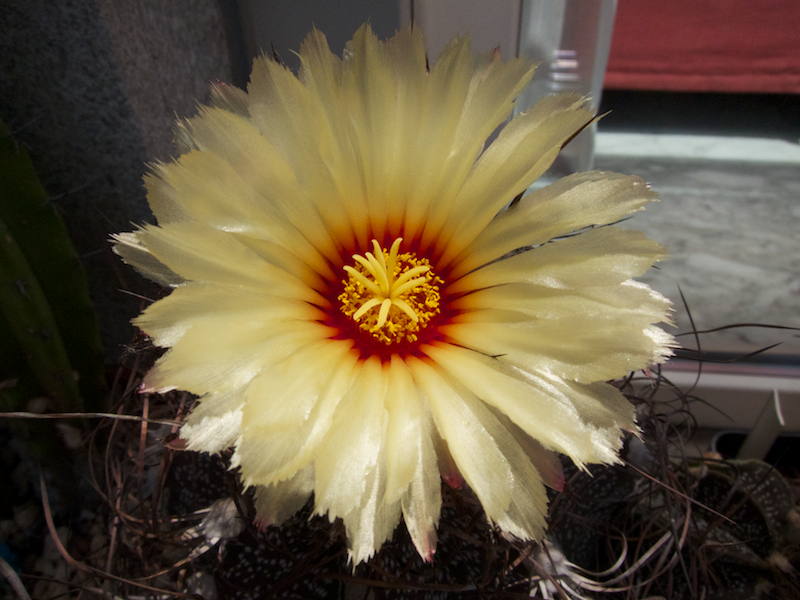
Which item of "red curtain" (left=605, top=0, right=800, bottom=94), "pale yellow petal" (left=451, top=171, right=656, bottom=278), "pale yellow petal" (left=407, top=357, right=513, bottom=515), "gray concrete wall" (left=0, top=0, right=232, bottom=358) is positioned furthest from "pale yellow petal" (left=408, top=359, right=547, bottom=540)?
"red curtain" (left=605, top=0, right=800, bottom=94)

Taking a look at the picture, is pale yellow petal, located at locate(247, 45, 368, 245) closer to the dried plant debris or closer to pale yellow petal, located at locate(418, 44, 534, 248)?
pale yellow petal, located at locate(418, 44, 534, 248)

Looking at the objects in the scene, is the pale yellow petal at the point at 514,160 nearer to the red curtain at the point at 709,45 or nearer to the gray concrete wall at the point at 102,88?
the gray concrete wall at the point at 102,88

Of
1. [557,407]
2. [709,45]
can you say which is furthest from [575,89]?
[557,407]

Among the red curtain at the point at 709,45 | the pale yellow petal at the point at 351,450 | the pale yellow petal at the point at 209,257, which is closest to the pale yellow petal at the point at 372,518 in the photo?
the pale yellow petal at the point at 351,450

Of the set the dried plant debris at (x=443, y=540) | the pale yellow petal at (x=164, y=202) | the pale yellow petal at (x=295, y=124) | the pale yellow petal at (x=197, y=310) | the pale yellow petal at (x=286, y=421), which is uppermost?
the pale yellow petal at (x=295, y=124)

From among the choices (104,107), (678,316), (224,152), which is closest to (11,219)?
(104,107)
